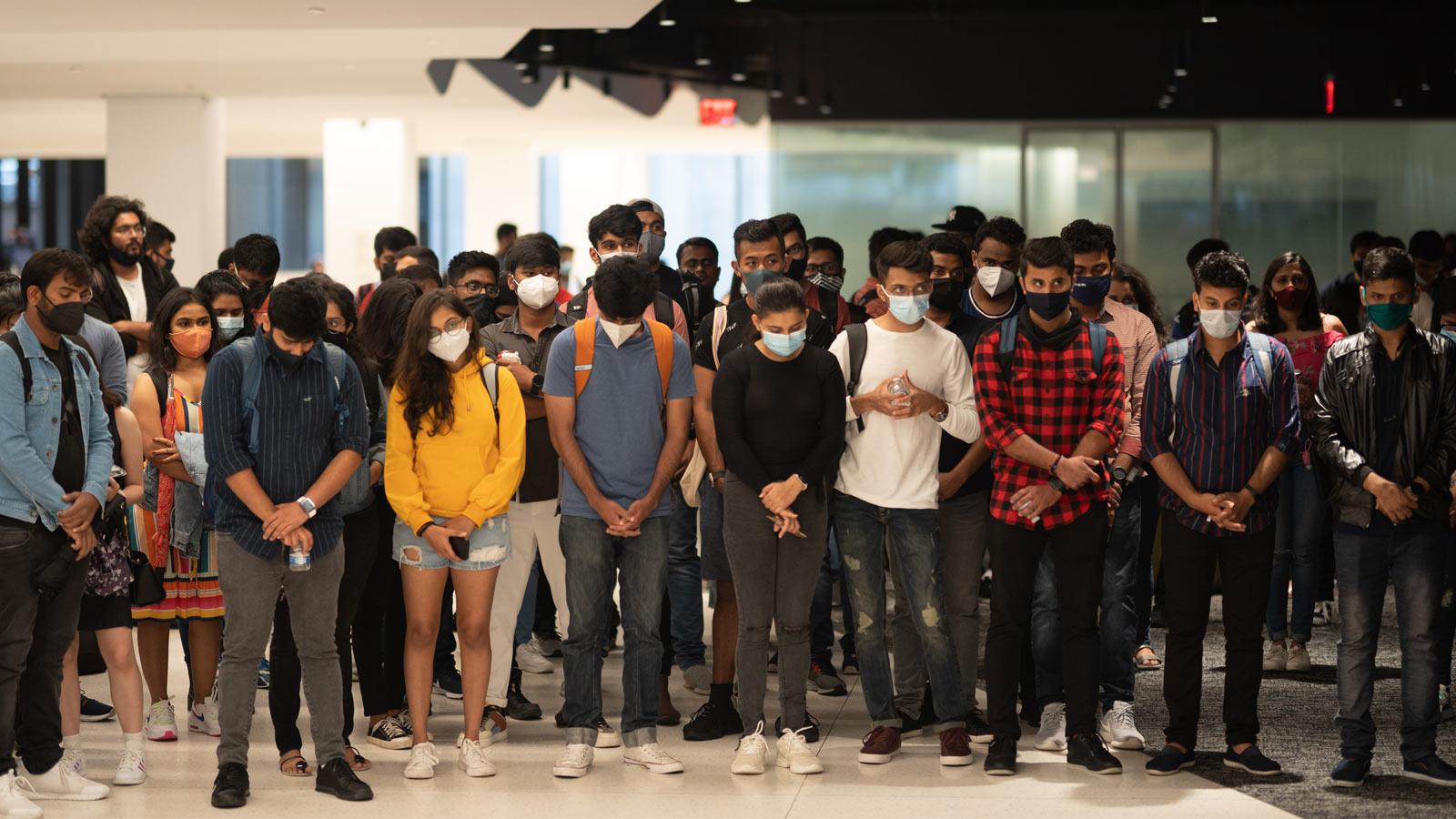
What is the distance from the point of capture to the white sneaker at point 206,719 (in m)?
6.00

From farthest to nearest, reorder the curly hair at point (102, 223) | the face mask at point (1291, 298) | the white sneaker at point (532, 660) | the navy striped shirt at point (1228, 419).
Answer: the curly hair at point (102, 223) < the white sneaker at point (532, 660) < the face mask at point (1291, 298) < the navy striped shirt at point (1228, 419)

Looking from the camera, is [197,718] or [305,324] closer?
[305,324]

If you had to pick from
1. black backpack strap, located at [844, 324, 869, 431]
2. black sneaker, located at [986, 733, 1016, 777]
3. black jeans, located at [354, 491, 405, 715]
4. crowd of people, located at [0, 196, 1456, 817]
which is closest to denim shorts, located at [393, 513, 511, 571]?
crowd of people, located at [0, 196, 1456, 817]

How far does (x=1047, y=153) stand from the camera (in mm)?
13062

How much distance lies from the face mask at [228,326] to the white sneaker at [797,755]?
95.4 inches

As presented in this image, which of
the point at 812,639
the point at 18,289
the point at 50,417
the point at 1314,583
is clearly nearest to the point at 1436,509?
the point at 1314,583

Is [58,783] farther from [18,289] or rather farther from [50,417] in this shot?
[18,289]

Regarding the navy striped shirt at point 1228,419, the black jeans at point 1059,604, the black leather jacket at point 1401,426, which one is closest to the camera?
the black leather jacket at point 1401,426

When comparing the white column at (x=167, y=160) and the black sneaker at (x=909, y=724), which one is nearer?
the black sneaker at (x=909, y=724)

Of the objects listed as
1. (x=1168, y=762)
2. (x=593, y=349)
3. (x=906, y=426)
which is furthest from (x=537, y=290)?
(x=1168, y=762)

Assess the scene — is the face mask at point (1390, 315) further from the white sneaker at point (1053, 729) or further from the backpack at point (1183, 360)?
the white sneaker at point (1053, 729)

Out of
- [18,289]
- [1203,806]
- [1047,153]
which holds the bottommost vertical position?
[1203,806]

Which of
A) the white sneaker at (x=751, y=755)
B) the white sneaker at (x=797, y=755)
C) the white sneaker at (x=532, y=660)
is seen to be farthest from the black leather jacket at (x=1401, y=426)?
the white sneaker at (x=532, y=660)

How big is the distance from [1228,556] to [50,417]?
3.79 metres
